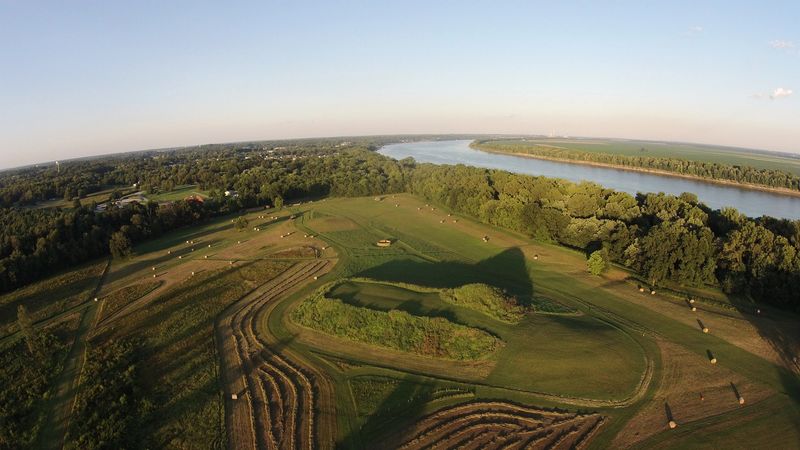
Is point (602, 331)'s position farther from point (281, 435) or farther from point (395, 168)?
point (395, 168)

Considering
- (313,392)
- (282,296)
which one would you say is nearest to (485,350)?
(313,392)

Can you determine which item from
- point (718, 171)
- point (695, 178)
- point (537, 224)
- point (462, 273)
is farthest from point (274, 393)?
point (695, 178)

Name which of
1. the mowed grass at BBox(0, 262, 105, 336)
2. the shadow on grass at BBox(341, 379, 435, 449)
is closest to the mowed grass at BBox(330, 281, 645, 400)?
the shadow on grass at BBox(341, 379, 435, 449)

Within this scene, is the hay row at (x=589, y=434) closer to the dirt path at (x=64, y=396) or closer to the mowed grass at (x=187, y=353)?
the mowed grass at (x=187, y=353)

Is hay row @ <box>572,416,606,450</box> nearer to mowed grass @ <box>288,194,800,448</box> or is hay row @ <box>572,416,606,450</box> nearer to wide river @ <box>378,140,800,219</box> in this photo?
mowed grass @ <box>288,194,800,448</box>

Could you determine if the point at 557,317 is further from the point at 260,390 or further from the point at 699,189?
the point at 699,189
